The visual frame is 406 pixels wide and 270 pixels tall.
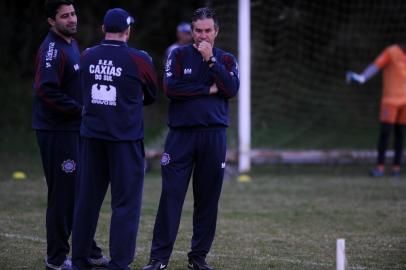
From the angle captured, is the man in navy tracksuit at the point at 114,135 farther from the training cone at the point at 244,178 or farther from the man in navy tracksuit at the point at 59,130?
the training cone at the point at 244,178

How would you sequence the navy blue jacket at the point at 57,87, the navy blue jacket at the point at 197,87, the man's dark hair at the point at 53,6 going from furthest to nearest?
the man's dark hair at the point at 53,6 < the navy blue jacket at the point at 197,87 < the navy blue jacket at the point at 57,87

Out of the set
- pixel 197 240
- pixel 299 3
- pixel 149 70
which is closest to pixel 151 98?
pixel 149 70

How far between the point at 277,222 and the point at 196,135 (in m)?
2.74

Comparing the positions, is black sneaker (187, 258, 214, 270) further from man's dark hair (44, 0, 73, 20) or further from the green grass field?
man's dark hair (44, 0, 73, 20)

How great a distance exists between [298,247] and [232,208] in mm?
2284

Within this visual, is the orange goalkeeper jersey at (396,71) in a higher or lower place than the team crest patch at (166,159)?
higher

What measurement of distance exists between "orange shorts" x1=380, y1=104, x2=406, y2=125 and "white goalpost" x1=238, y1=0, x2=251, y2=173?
2115mm

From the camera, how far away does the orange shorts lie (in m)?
12.6

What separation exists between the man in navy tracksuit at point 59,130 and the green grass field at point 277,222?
439 mm

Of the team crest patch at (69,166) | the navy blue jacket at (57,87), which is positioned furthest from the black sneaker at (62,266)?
the navy blue jacket at (57,87)

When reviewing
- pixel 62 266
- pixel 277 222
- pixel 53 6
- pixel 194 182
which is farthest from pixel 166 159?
pixel 277 222

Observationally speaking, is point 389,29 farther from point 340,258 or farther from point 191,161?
point 340,258

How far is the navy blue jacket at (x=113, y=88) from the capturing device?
19.5 feet

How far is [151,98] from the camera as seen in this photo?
6.25 metres
